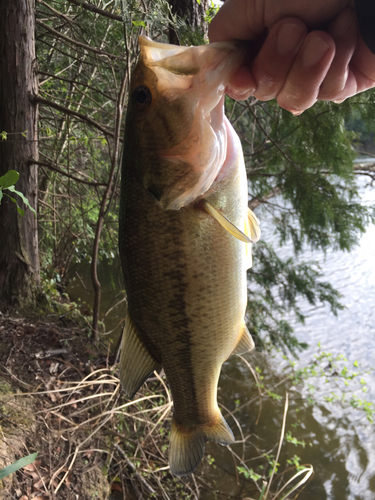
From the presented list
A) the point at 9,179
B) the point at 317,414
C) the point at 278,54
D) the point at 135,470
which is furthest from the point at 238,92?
the point at 317,414

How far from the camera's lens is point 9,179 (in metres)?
1.84

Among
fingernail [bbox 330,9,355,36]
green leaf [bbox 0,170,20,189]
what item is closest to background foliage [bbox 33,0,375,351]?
green leaf [bbox 0,170,20,189]

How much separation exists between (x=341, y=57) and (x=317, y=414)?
536 cm

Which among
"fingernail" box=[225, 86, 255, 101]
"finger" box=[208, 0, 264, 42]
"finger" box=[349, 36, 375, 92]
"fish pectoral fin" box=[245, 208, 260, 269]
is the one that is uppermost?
"finger" box=[208, 0, 264, 42]

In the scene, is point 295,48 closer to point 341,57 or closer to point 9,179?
point 341,57

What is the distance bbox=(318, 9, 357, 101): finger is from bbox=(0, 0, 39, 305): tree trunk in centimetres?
298

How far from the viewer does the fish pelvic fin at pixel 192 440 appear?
159cm

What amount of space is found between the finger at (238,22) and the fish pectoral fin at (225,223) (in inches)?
22.3

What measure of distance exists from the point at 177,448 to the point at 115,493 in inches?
89.6

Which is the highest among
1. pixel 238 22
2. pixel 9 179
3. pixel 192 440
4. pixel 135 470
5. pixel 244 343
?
pixel 238 22

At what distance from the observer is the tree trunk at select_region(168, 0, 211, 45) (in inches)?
118

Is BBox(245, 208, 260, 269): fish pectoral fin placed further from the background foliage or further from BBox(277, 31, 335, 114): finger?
the background foliage

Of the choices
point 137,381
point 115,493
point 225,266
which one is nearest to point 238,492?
point 115,493

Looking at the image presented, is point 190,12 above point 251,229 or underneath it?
above
